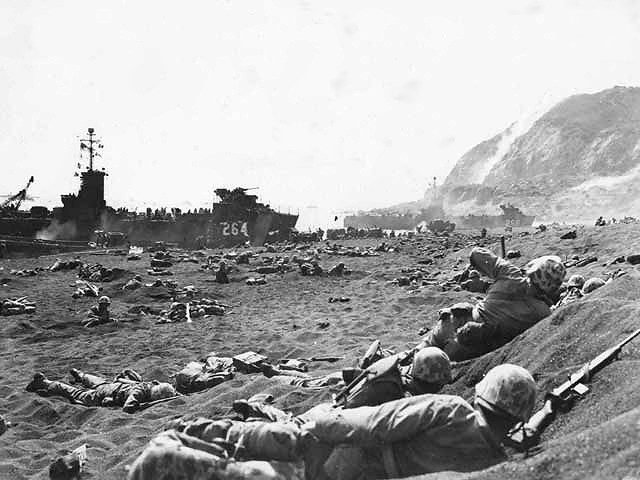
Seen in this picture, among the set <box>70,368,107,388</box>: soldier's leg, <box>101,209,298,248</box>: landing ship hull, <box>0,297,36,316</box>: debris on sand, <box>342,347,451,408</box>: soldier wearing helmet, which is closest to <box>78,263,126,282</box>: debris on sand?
<box>0,297,36,316</box>: debris on sand

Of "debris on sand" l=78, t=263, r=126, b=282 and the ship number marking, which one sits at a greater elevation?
the ship number marking

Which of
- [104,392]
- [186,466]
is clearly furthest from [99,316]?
[186,466]

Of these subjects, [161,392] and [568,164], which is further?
[568,164]

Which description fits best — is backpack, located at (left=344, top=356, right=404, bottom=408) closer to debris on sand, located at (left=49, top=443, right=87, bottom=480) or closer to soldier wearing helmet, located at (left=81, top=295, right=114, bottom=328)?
debris on sand, located at (left=49, top=443, right=87, bottom=480)

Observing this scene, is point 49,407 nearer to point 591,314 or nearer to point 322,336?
point 322,336

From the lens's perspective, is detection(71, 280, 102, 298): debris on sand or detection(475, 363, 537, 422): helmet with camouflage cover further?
detection(71, 280, 102, 298): debris on sand

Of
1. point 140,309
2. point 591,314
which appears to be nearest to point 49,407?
point 591,314

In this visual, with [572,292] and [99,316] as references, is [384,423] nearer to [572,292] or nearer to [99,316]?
[572,292]

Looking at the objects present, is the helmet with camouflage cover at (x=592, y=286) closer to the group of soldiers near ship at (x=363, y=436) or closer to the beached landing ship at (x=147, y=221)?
the group of soldiers near ship at (x=363, y=436)
